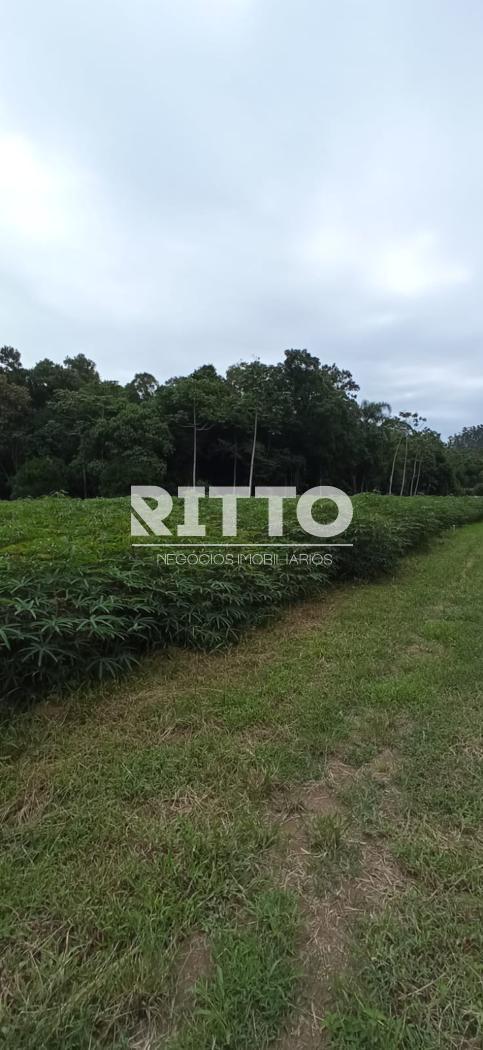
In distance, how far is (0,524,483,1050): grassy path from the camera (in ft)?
2.65

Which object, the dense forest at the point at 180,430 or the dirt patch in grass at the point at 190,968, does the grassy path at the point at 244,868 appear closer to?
the dirt patch in grass at the point at 190,968

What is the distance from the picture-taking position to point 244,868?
3.66 feet

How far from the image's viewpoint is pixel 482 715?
1.86 meters

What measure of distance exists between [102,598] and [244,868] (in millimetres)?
1191

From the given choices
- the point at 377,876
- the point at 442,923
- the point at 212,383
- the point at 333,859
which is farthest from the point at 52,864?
the point at 212,383

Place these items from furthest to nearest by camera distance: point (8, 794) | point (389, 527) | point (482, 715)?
point (389, 527)
point (482, 715)
point (8, 794)

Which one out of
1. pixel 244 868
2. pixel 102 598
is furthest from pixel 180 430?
pixel 244 868

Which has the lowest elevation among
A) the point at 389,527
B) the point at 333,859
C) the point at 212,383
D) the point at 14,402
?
the point at 333,859

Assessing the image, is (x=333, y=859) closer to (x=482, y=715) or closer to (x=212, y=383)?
(x=482, y=715)

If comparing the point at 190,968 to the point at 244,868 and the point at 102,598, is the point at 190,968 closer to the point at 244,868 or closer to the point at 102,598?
the point at 244,868

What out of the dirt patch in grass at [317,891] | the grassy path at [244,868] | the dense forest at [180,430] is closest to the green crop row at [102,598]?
the grassy path at [244,868]

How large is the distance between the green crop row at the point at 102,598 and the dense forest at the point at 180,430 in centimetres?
1388

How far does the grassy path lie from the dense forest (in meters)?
15.5

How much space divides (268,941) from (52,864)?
59 centimetres
